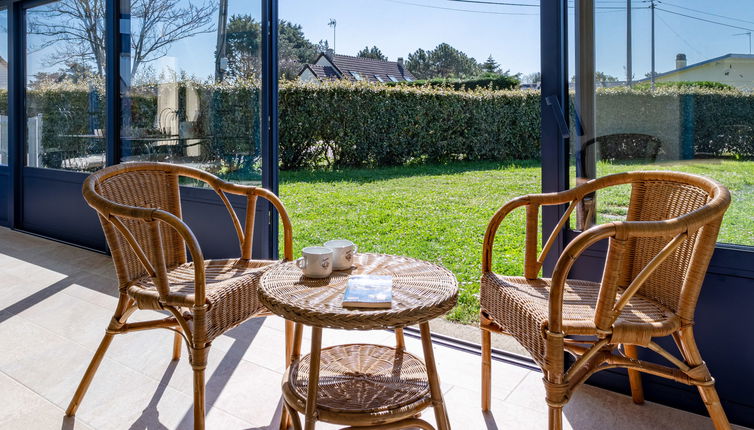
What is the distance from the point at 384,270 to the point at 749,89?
124 centimetres

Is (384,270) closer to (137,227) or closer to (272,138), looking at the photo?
(137,227)

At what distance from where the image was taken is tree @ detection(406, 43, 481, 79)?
954 cm

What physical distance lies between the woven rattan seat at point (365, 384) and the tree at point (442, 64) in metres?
8.21

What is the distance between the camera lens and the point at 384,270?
1568mm

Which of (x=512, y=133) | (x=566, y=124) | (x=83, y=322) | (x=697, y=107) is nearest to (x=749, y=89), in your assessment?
(x=697, y=107)

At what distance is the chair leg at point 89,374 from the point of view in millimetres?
1659

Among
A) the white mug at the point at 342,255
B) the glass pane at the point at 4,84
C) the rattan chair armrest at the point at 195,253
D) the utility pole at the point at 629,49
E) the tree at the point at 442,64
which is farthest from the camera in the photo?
the tree at the point at 442,64

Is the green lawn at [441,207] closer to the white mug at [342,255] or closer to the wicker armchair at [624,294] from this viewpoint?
the wicker armchair at [624,294]

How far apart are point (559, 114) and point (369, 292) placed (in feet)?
3.55

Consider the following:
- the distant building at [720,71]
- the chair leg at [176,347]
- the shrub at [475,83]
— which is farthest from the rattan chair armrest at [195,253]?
the shrub at [475,83]

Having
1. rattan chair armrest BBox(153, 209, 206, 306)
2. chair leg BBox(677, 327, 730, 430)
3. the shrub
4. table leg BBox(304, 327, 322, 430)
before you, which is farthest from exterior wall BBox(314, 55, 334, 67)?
chair leg BBox(677, 327, 730, 430)

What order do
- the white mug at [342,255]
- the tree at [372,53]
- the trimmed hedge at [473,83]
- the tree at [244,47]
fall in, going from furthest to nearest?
1. the tree at [372,53]
2. the trimmed hedge at [473,83]
3. the tree at [244,47]
4. the white mug at [342,255]

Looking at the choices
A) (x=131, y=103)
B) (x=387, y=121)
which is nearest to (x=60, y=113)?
(x=131, y=103)

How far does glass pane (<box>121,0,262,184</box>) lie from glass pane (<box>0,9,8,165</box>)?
1.95 metres
